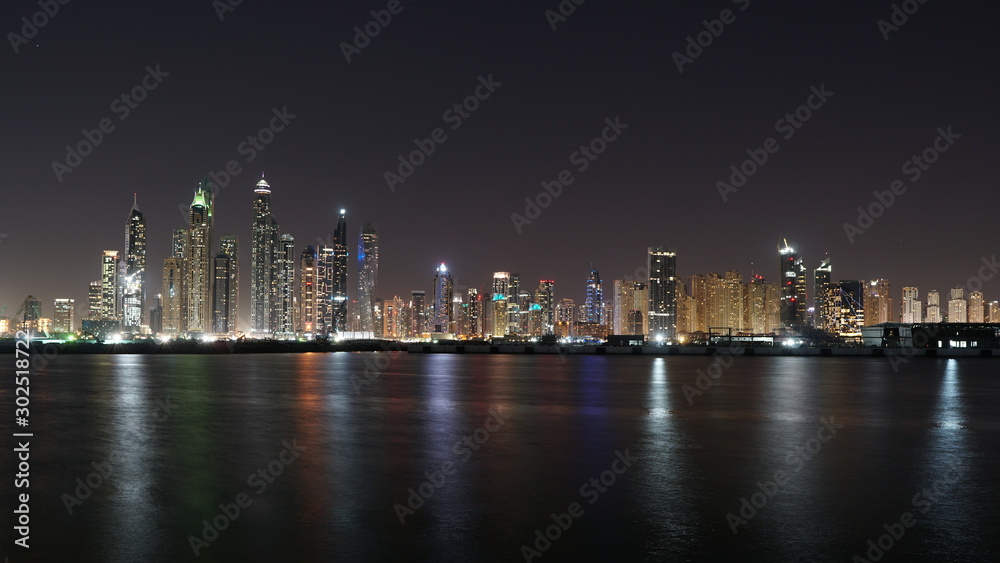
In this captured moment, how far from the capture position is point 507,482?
16.8 m

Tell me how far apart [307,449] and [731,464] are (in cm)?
1140

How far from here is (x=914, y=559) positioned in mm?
11078

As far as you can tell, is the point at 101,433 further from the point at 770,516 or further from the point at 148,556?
the point at 770,516

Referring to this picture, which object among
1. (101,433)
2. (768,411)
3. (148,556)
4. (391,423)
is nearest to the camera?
(148,556)

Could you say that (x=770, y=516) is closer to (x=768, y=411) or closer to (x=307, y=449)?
(x=307, y=449)

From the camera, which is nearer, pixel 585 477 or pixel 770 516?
pixel 770 516

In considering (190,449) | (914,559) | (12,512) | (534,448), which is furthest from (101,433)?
(914,559)

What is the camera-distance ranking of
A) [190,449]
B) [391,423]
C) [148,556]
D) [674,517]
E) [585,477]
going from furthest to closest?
[391,423]
[190,449]
[585,477]
[674,517]
[148,556]

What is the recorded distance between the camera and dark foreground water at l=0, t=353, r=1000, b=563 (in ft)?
38.4

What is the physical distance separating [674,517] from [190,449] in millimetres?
14052

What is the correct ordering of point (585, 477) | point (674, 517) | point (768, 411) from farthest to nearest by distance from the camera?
point (768, 411)
point (585, 477)
point (674, 517)

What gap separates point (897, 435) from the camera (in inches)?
999

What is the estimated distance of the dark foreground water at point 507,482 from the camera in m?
11.7

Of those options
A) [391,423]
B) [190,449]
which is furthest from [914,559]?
[391,423]
